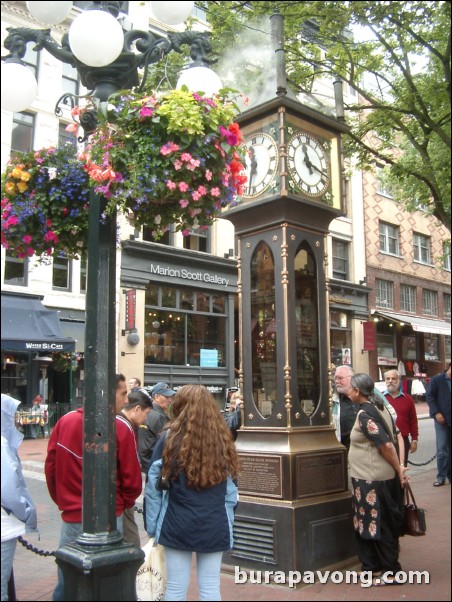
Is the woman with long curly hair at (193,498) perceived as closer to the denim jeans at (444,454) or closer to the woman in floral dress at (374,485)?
the denim jeans at (444,454)

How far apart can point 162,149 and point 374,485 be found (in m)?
3.30

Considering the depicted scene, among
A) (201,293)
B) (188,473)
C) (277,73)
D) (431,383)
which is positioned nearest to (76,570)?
(188,473)

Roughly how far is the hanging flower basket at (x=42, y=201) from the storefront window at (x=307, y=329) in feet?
8.17

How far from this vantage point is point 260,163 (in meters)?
5.99

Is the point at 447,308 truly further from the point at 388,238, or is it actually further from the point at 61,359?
the point at 388,238

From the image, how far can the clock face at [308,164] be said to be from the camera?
5848mm

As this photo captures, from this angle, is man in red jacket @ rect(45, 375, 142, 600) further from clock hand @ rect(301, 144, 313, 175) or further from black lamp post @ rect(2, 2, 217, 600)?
clock hand @ rect(301, 144, 313, 175)

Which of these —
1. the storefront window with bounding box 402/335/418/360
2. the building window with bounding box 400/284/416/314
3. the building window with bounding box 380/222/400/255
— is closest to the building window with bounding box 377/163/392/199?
the building window with bounding box 380/222/400/255

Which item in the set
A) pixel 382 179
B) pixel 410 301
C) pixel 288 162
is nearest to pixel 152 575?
pixel 288 162

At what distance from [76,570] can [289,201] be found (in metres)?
3.72

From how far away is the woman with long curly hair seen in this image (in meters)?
3.42

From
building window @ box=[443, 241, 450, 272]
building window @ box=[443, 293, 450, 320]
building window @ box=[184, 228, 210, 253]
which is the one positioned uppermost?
building window @ box=[184, 228, 210, 253]

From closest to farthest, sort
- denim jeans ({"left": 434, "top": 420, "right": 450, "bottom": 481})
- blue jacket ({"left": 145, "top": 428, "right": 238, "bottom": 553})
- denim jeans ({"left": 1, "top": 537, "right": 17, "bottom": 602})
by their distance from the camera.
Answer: denim jeans ({"left": 434, "top": 420, "right": 450, "bottom": 481}) < denim jeans ({"left": 1, "top": 537, "right": 17, "bottom": 602}) < blue jacket ({"left": 145, "top": 428, "right": 238, "bottom": 553})

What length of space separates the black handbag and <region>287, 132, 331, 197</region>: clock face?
2887 mm
